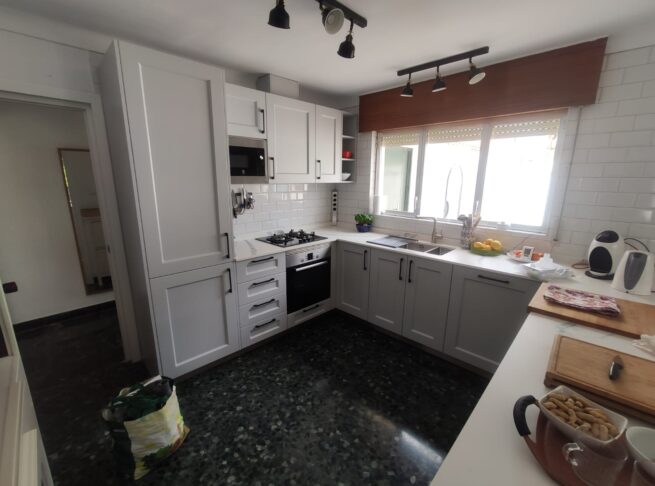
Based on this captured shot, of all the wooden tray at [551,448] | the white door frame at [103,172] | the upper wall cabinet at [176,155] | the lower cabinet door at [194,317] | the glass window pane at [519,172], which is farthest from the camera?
the glass window pane at [519,172]

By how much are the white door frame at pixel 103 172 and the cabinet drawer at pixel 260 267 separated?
2.90 feet

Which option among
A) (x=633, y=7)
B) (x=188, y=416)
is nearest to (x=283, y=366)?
(x=188, y=416)

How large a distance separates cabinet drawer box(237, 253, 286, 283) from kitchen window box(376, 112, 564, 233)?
58.2 inches

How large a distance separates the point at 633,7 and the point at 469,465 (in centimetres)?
243

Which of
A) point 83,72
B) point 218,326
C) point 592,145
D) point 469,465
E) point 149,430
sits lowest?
point 149,430

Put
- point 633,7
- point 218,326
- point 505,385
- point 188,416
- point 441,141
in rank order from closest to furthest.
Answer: point 505,385 → point 633,7 → point 188,416 → point 218,326 → point 441,141

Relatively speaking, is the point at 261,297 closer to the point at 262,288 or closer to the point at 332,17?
the point at 262,288

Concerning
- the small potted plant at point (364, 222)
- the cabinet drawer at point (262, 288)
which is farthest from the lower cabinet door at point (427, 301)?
the cabinet drawer at point (262, 288)

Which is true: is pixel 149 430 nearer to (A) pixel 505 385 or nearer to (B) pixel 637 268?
(A) pixel 505 385

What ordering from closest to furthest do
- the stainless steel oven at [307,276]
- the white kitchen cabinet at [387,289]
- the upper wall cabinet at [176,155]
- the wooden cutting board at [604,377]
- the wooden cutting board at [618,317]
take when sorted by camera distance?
1. the wooden cutting board at [604,377]
2. the wooden cutting board at [618,317]
3. the upper wall cabinet at [176,155]
4. the white kitchen cabinet at [387,289]
5. the stainless steel oven at [307,276]

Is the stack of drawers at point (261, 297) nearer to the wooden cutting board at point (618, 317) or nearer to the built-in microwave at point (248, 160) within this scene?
the built-in microwave at point (248, 160)

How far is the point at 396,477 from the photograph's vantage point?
1.47 m

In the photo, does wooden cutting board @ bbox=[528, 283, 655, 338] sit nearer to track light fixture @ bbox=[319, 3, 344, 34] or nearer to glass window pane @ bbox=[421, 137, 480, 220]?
glass window pane @ bbox=[421, 137, 480, 220]

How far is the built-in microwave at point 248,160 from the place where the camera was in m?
2.34
